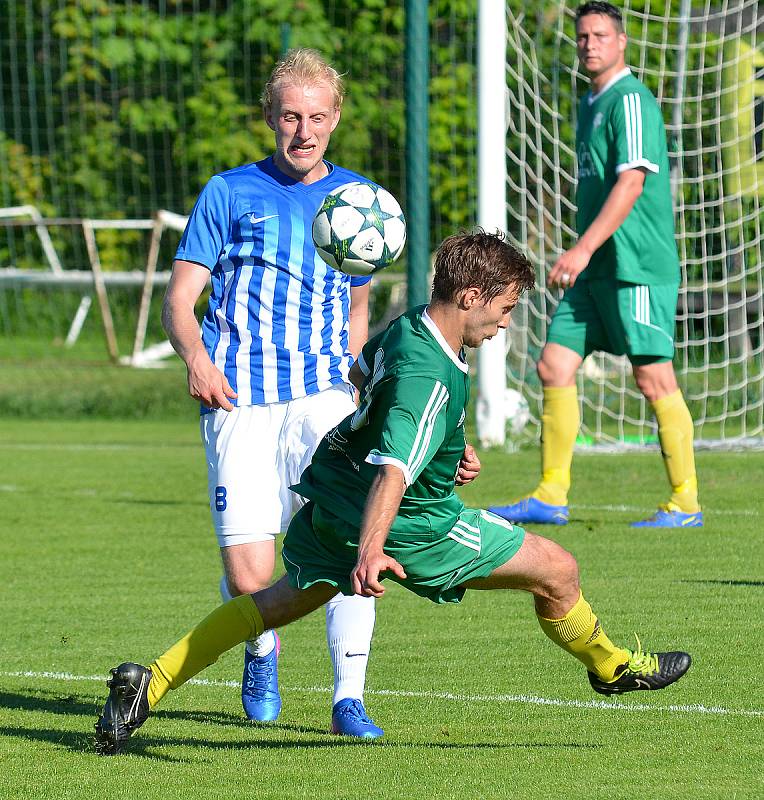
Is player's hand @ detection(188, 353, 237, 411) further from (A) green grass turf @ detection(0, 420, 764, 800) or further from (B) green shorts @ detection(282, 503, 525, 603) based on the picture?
(A) green grass turf @ detection(0, 420, 764, 800)

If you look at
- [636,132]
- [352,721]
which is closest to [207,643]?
[352,721]

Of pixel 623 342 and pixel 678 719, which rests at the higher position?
pixel 623 342

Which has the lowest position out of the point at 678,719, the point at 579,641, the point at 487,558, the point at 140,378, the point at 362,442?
the point at 140,378

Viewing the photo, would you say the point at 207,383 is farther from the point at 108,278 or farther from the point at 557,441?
the point at 108,278

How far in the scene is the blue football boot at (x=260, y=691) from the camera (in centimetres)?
510

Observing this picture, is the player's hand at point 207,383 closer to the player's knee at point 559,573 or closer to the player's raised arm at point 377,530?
the player's raised arm at point 377,530

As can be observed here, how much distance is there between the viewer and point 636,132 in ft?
28.0

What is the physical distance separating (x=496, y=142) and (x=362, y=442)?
7646 millimetres

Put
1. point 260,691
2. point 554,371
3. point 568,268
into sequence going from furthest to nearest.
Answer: point 554,371 → point 568,268 → point 260,691

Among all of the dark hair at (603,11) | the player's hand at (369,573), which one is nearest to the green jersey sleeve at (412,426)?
the player's hand at (369,573)

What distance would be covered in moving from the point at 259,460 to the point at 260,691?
0.71m

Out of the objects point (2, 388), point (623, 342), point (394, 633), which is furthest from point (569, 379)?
point (2, 388)

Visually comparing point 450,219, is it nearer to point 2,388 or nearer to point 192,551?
point 2,388

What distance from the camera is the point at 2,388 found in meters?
18.0
